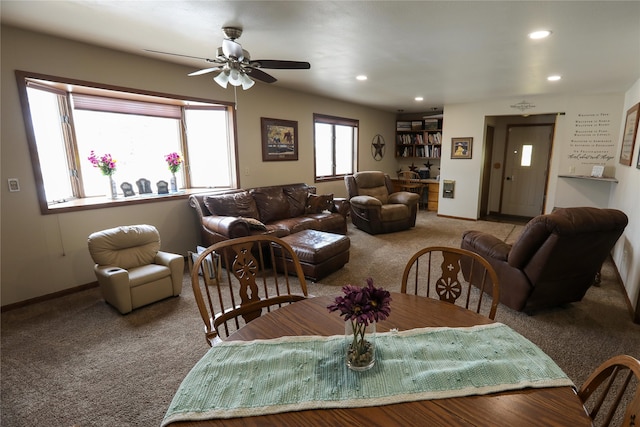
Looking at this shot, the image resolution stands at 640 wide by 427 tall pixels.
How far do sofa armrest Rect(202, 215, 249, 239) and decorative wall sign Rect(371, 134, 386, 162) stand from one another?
15.8 feet

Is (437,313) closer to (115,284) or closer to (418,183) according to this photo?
(115,284)

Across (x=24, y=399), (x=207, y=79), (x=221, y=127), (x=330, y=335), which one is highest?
(x=207, y=79)

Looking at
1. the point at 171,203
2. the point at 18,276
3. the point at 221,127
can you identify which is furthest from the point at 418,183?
the point at 18,276

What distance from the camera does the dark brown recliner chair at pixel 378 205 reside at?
5367 millimetres

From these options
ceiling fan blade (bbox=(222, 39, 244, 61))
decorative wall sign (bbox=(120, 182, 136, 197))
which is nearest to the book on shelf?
ceiling fan blade (bbox=(222, 39, 244, 61))

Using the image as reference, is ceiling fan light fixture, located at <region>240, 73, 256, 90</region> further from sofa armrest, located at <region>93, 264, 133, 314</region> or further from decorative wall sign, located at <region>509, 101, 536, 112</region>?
decorative wall sign, located at <region>509, 101, 536, 112</region>

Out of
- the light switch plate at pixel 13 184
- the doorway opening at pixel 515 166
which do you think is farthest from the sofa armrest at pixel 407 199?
the light switch plate at pixel 13 184

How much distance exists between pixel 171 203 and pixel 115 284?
1.51 metres

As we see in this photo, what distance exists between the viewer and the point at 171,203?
3.99 metres

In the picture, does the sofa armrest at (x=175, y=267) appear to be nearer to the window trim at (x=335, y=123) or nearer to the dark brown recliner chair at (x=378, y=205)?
the dark brown recliner chair at (x=378, y=205)

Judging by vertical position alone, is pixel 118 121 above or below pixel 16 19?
below

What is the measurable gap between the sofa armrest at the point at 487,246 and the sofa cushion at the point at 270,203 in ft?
8.44

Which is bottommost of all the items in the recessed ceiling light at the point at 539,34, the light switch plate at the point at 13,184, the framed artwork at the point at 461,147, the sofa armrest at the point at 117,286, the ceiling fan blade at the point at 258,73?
the sofa armrest at the point at 117,286

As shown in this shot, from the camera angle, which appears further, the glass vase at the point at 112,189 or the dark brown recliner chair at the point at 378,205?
the dark brown recliner chair at the point at 378,205
